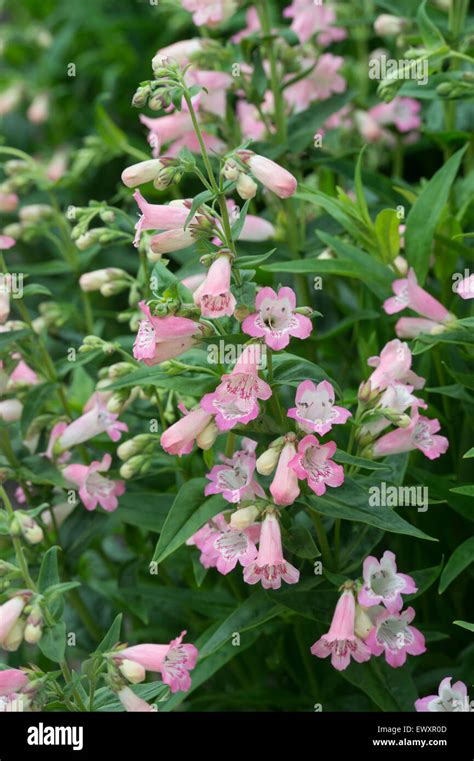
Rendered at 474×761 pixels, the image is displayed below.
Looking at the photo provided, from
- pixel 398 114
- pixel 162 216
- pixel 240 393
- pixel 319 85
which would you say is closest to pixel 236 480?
pixel 240 393

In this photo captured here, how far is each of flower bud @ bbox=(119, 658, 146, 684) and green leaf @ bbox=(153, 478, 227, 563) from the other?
14cm

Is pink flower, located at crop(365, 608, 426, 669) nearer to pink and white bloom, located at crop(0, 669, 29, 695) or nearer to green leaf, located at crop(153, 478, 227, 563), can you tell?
green leaf, located at crop(153, 478, 227, 563)

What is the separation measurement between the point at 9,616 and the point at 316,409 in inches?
19.4

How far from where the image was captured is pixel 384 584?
154cm

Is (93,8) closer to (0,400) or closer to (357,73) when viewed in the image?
(357,73)

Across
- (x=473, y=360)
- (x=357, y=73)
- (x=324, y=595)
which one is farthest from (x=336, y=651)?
(x=357, y=73)

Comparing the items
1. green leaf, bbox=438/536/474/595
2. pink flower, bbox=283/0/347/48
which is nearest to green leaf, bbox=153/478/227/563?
green leaf, bbox=438/536/474/595

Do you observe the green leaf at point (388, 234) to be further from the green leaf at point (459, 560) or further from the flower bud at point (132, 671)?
the flower bud at point (132, 671)

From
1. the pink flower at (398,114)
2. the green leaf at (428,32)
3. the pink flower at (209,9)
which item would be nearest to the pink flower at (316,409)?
the green leaf at (428,32)

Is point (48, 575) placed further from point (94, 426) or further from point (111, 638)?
point (94, 426)

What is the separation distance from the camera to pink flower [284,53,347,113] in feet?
7.29

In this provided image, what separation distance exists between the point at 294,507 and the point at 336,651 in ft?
0.78
